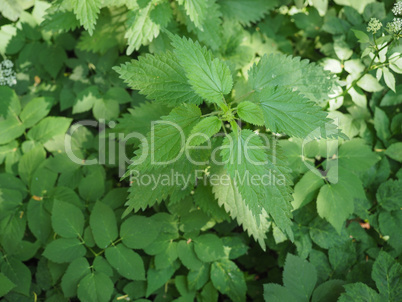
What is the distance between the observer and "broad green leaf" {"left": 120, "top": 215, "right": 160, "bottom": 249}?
1.58m

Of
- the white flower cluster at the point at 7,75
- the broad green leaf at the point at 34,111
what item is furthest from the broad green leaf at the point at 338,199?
the white flower cluster at the point at 7,75

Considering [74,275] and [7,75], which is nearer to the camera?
[74,275]

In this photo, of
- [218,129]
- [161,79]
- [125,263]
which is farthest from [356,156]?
[125,263]

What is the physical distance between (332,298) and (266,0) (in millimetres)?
1676

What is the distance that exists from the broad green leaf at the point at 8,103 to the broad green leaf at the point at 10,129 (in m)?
0.03

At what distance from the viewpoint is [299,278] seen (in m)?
1.51

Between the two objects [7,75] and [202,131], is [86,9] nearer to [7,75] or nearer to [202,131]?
[202,131]

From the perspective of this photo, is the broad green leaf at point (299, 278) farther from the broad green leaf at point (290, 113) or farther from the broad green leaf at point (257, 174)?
the broad green leaf at point (290, 113)

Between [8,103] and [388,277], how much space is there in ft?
7.15

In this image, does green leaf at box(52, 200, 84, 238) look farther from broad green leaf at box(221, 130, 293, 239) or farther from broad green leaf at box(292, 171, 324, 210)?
broad green leaf at box(292, 171, 324, 210)

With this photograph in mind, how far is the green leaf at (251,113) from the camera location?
1163 mm

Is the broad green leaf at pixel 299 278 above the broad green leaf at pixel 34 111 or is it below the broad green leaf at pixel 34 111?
below

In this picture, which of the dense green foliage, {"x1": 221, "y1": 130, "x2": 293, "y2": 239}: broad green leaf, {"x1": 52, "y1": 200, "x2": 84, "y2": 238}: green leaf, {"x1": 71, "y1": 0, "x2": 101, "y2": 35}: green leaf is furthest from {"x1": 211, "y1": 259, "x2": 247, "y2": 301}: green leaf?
{"x1": 71, "y1": 0, "x2": 101, "y2": 35}: green leaf

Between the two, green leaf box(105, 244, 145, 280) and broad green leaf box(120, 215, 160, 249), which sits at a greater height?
broad green leaf box(120, 215, 160, 249)
